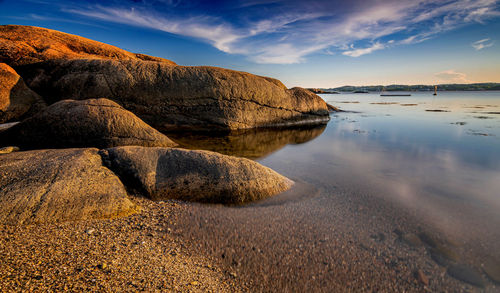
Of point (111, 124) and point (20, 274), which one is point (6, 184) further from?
point (111, 124)

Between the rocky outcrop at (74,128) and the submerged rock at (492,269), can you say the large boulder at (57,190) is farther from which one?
the submerged rock at (492,269)

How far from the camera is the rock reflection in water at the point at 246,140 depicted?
7145 millimetres

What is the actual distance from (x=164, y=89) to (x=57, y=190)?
7025mm

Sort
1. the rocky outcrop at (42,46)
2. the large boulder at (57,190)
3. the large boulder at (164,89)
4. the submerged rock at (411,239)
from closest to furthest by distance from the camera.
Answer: the large boulder at (57,190) → the submerged rock at (411,239) → the large boulder at (164,89) → the rocky outcrop at (42,46)

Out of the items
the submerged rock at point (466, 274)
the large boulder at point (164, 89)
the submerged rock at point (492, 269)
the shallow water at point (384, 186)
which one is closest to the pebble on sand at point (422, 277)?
the shallow water at point (384, 186)

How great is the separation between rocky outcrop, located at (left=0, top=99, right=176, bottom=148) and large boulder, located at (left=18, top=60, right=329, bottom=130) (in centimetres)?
336

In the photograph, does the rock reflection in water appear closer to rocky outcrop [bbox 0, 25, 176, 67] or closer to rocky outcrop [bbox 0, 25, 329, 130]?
rocky outcrop [bbox 0, 25, 329, 130]

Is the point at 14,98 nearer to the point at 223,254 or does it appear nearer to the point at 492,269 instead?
the point at 223,254

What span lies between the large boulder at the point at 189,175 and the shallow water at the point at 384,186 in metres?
0.36

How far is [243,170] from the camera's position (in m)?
4.16

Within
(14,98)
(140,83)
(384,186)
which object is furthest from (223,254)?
(14,98)

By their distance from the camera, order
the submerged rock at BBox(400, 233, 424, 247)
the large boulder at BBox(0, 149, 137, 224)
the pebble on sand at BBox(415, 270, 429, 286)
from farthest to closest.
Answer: the submerged rock at BBox(400, 233, 424, 247) → the large boulder at BBox(0, 149, 137, 224) → the pebble on sand at BBox(415, 270, 429, 286)

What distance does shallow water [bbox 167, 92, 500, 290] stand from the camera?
125 inches

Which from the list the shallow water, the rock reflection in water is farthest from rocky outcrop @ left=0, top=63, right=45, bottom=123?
the shallow water
